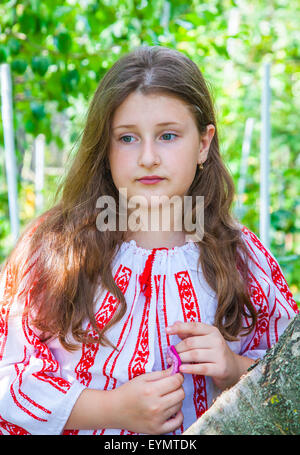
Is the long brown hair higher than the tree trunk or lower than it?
higher

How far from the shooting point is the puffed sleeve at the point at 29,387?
3.91 ft

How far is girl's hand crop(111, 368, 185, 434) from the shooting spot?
1160mm

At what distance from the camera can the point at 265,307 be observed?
53.9 inches

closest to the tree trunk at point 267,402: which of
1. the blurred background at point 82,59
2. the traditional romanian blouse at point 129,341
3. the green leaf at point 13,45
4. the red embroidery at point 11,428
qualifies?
the traditional romanian blouse at point 129,341

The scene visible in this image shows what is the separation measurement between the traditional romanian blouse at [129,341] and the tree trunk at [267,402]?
0.38 m

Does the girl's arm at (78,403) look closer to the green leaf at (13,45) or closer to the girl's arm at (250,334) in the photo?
the girl's arm at (250,334)

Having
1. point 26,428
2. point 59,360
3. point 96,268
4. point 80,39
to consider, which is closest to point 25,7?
point 80,39

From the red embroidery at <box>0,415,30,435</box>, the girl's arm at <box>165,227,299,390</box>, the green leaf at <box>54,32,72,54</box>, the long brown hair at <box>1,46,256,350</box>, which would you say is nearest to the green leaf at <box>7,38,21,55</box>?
the green leaf at <box>54,32,72,54</box>

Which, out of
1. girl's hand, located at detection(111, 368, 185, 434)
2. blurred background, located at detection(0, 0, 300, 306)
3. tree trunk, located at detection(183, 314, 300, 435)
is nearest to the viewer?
tree trunk, located at detection(183, 314, 300, 435)

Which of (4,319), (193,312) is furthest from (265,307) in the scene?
(4,319)

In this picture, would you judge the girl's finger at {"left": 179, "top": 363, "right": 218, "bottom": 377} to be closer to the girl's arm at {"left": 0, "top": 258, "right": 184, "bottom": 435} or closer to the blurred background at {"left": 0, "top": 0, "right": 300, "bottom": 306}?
the girl's arm at {"left": 0, "top": 258, "right": 184, "bottom": 435}

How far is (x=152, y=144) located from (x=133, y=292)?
37 cm

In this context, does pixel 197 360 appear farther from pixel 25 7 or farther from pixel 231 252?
pixel 25 7

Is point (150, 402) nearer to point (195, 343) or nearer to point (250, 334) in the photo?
point (195, 343)
